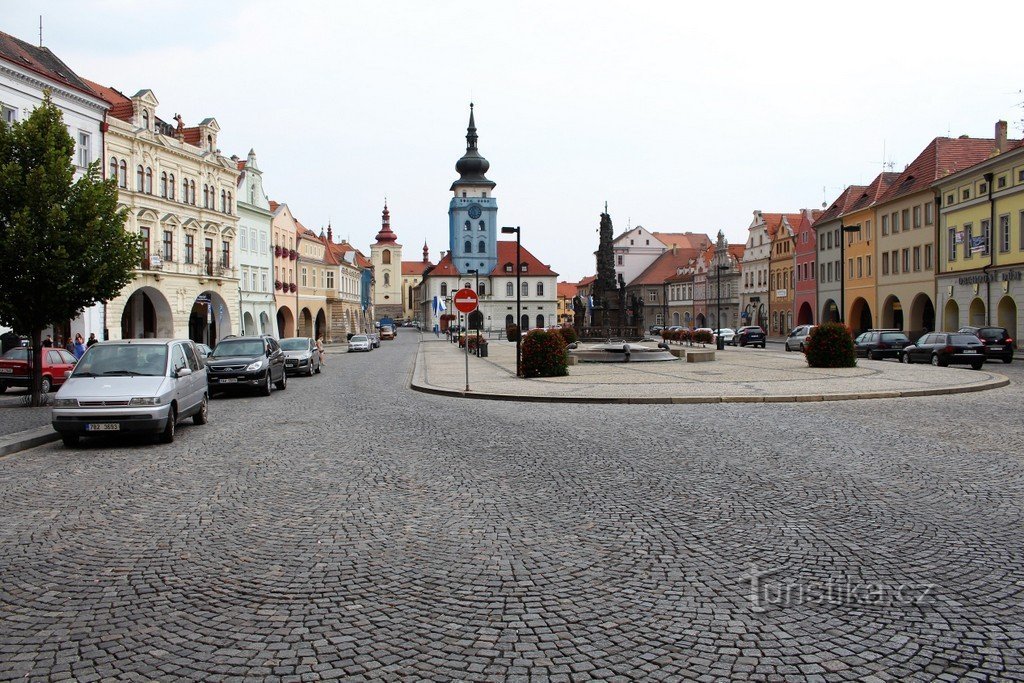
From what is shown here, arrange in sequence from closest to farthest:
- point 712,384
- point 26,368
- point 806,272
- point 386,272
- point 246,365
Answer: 1. point 712,384
2. point 246,365
3. point 26,368
4. point 806,272
5. point 386,272

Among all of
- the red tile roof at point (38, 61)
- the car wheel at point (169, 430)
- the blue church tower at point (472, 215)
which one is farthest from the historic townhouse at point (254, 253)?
the blue church tower at point (472, 215)

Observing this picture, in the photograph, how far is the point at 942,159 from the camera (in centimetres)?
5253

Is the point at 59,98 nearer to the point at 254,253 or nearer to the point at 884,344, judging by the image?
the point at 254,253

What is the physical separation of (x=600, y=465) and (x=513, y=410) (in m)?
7.29

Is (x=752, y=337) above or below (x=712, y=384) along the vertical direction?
above

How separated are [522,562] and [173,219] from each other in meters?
47.0

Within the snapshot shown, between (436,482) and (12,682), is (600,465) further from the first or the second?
(12,682)

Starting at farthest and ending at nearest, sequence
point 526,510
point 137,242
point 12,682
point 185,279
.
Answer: point 185,279 < point 137,242 < point 526,510 < point 12,682

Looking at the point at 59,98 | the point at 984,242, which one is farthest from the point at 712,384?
the point at 59,98

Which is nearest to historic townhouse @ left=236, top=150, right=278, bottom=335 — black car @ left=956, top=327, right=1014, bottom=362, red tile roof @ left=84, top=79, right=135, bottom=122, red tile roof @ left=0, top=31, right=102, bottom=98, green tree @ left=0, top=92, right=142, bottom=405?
red tile roof @ left=84, top=79, right=135, bottom=122

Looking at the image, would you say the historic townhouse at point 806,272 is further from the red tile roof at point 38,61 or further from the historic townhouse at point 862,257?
the red tile roof at point 38,61

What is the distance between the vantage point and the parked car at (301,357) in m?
31.8

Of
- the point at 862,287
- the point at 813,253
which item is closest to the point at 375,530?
the point at 862,287

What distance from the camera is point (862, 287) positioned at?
61.6 meters
